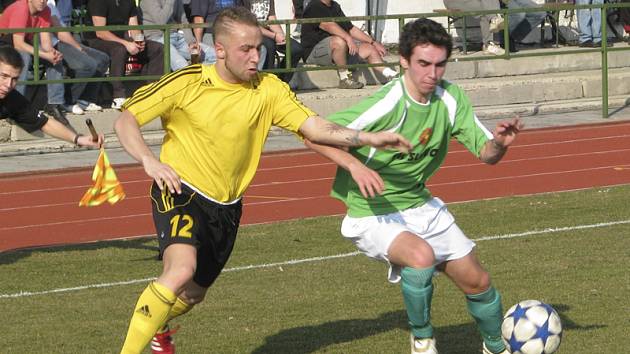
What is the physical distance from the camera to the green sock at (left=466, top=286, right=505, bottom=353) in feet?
22.9

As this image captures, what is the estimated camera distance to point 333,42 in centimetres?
1839

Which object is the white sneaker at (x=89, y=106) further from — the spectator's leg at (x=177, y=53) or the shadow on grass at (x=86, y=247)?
the shadow on grass at (x=86, y=247)

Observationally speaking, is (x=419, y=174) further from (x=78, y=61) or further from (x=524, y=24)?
(x=524, y=24)

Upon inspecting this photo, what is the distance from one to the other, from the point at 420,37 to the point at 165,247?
5.61ft

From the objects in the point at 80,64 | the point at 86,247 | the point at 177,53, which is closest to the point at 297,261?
the point at 86,247

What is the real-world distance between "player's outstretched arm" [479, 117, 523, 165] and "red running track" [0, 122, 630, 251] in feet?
17.7

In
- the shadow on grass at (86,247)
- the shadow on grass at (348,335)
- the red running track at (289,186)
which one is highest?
the shadow on grass at (348,335)

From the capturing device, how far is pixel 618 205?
12234 millimetres

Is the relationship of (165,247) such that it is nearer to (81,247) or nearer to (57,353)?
(57,353)

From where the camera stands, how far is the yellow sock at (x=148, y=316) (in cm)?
637

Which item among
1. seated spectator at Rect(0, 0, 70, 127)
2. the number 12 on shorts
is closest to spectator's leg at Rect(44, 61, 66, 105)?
seated spectator at Rect(0, 0, 70, 127)

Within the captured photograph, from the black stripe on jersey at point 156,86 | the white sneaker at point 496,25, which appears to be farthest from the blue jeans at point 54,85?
the black stripe on jersey at point 156,86

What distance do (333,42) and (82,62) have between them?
12.1 ft

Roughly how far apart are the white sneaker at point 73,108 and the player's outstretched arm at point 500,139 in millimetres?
10420
